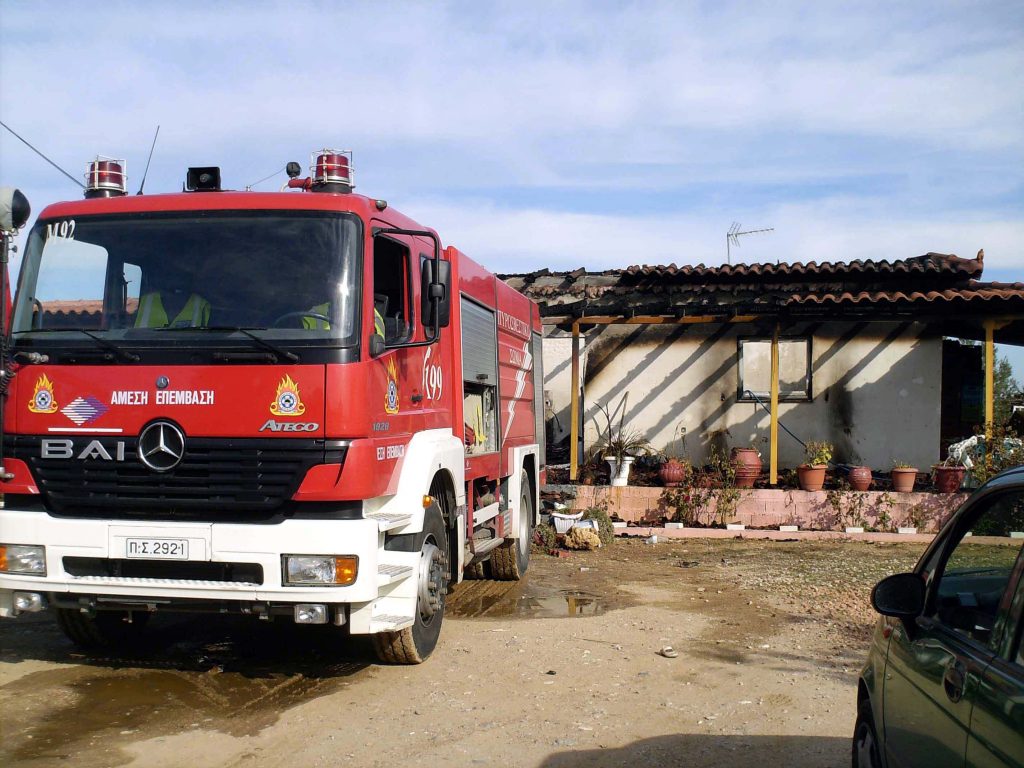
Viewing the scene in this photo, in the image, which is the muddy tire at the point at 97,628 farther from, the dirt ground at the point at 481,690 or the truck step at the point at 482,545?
the truck step at the point at 482,545

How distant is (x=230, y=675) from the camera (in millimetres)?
5934

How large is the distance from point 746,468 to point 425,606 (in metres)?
7.80

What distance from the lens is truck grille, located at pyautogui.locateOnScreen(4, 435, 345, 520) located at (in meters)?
5.18

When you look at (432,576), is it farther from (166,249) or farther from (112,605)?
(166,249)

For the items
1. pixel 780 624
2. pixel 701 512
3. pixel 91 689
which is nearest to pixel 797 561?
pixel 701 512

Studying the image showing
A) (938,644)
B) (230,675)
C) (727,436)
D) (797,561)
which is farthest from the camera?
(727,436)

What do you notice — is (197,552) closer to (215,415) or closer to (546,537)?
(215,415)

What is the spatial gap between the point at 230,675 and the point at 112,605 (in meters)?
0.96

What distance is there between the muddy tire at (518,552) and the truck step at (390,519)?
12.4 ft

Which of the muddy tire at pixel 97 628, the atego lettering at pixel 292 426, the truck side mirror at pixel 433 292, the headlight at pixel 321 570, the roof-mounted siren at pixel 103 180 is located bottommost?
the muddy tire at pixel 97 628

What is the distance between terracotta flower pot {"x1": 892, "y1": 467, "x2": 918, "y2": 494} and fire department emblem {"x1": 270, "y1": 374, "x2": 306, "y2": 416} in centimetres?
990

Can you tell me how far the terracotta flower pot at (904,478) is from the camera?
41.7 ft

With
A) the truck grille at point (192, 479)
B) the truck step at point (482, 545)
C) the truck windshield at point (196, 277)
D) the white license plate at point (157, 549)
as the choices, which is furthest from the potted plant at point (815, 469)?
the white license plate at point (157, 549)

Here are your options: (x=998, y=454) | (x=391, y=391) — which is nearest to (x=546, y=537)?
(x=998, y=454)
